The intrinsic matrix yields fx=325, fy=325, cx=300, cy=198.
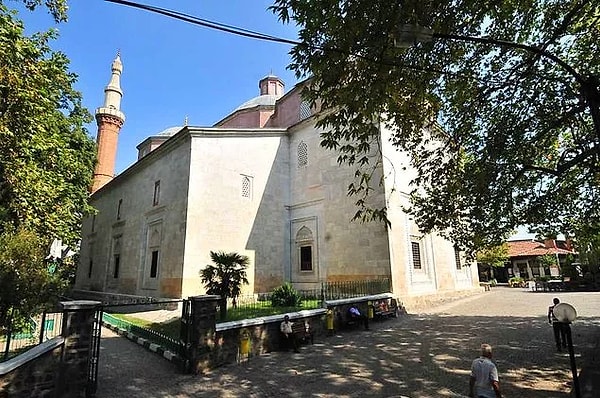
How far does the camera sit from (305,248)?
18.0 metres

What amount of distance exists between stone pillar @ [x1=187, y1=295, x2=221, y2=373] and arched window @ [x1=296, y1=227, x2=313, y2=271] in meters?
10.9

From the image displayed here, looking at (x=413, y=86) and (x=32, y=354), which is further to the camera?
(x=413, y=86)

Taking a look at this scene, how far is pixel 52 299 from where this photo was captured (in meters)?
9.03

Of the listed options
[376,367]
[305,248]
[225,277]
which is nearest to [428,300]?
[305,248]

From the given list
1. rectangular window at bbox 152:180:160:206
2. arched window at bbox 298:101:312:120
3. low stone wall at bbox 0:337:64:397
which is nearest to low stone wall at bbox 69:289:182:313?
low stone wall at bbox 0:337:64:397

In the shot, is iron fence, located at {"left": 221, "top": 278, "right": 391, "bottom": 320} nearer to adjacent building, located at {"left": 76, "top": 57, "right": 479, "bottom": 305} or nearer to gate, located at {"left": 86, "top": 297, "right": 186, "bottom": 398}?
adjacent building, located at {"left": 76, "top": 57, "right": 479, "bottom": 305}

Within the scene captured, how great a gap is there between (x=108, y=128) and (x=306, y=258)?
24.8m

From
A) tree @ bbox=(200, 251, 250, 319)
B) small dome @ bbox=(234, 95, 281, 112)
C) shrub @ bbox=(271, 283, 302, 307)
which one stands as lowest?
shrub @ bbox=(271, 283, 302, 307)

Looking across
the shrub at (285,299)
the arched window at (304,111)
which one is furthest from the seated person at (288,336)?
the arched window at (304,111)

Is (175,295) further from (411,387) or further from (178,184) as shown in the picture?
(411,387)

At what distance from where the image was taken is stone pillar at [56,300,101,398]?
507 cm

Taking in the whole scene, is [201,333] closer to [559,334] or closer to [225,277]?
[225,277]

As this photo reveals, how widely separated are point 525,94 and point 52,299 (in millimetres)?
13311

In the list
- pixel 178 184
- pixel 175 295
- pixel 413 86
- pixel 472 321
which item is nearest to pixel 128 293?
pixel 175 295
